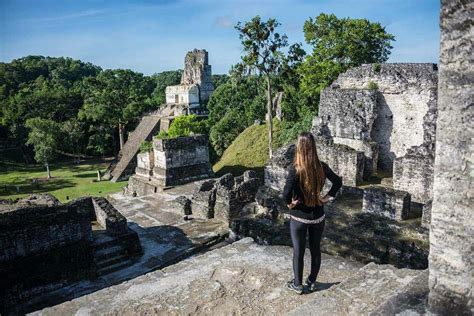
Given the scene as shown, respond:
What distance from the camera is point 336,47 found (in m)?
20.6

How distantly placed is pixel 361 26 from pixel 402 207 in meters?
16.3

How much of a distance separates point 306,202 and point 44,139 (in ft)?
86.0

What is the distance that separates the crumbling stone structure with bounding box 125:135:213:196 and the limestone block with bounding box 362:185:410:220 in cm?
852

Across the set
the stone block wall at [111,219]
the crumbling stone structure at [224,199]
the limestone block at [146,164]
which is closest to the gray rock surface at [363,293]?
the stone block wall at [111,219]

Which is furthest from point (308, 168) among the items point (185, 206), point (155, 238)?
point (185, 206)

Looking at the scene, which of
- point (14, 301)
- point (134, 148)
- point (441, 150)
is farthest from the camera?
point (134, 148)

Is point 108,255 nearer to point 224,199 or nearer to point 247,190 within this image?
point 224,199

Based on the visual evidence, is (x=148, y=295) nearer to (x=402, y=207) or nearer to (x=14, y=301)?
(x=14, y=301)

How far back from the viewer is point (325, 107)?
50.8 feet

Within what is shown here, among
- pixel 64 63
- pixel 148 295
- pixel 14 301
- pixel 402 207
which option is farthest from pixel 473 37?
pixel 64 63

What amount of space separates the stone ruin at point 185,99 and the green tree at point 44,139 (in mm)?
4252

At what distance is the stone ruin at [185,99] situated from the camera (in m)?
26.7

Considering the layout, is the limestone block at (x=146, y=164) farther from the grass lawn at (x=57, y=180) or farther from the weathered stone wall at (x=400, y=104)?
the weathered stone wall at (x=400, y=104)

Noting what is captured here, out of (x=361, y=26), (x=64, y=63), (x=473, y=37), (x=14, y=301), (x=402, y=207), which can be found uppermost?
(x=64, y=63)
